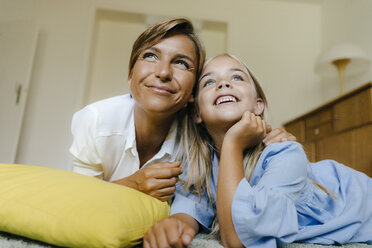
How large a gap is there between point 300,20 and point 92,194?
3.30m

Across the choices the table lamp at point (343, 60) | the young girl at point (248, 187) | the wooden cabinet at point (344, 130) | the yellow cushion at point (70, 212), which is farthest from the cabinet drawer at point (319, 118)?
the yellow cushion at point (70, 212)

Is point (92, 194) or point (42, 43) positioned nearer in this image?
point (92, 194)

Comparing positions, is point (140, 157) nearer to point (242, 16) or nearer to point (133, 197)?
point (133, 197)

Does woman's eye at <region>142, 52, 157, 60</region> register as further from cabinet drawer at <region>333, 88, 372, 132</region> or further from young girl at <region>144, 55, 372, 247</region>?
cabinet drawer at <region>333, 88, 372, 132</region>

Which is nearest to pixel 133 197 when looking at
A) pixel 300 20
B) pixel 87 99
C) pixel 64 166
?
pixel 64 166

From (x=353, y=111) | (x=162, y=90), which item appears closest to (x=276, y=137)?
(x=162, y=90)

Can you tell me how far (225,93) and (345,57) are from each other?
1.83 meters

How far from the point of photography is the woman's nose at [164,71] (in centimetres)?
92

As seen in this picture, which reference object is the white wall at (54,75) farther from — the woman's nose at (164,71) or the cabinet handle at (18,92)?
the woman's nose at (164,71)

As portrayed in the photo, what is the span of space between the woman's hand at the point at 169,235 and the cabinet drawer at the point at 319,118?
1.90m

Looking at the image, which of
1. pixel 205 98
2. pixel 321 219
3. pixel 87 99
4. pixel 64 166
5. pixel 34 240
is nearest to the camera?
pixel 34 240

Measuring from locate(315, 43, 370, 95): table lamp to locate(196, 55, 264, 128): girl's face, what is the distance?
166cm

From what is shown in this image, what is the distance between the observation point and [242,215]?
1.92ft

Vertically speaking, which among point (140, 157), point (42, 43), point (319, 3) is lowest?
point (140, 157)
